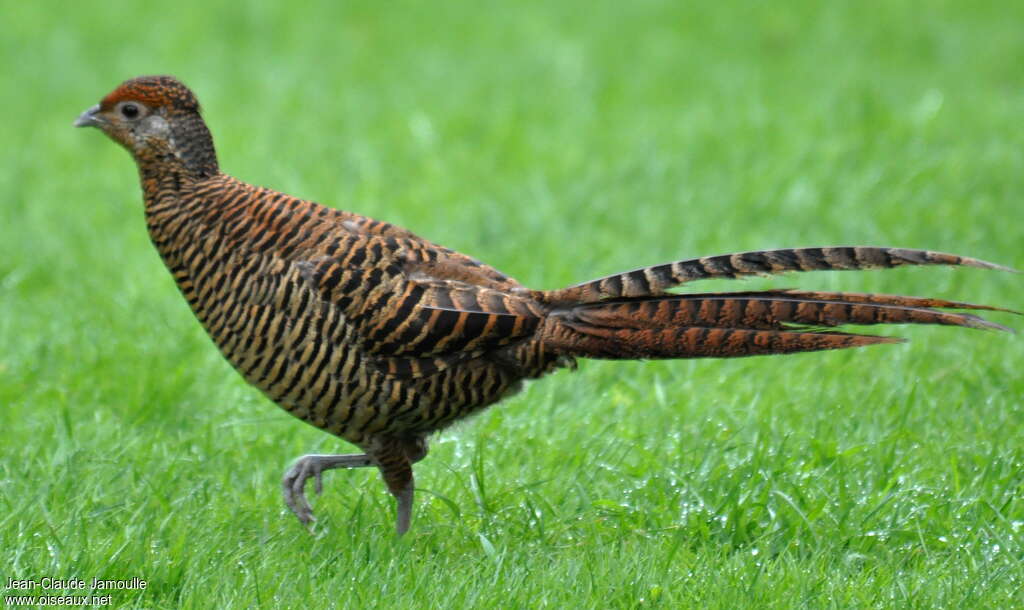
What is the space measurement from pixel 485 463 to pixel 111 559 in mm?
1504

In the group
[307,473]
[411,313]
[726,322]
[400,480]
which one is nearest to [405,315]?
[411,313]

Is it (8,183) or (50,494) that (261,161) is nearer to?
(8,183)

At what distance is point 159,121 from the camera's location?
4621mm

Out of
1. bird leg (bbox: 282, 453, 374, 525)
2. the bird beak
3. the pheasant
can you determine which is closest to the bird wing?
the pheasant

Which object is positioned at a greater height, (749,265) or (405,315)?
(749,265)

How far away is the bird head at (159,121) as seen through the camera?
461 centimetres

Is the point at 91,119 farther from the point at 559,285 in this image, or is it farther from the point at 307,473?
the point at 559,285

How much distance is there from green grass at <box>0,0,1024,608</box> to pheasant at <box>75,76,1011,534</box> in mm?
475

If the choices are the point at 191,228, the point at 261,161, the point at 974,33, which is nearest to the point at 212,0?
the point at 261,161

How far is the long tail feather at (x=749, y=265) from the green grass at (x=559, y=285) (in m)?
0.78

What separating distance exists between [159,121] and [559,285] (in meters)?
2.68

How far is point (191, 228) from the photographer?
14.6ft

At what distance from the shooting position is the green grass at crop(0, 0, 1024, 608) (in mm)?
4180

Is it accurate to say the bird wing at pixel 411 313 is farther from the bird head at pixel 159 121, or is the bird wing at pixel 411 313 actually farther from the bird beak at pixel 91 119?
the bird beak at pixel 91 119
